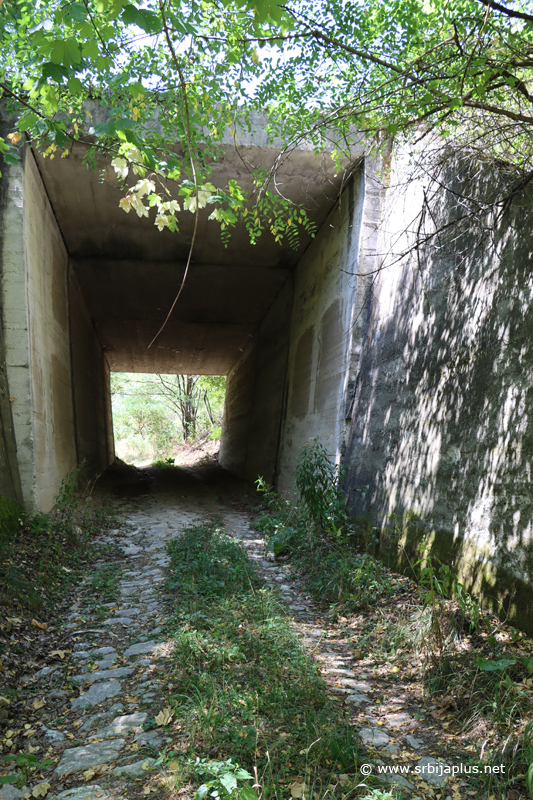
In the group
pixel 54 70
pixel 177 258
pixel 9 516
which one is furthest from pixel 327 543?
pixel 177 258

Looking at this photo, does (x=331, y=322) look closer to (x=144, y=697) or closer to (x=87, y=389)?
(x=144, y=697)

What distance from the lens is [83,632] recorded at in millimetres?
3822

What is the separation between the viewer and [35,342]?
6047mm

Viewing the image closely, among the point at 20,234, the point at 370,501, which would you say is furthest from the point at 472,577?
the point at 20,234

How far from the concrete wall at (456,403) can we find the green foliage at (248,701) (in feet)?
4.57

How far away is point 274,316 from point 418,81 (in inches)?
322

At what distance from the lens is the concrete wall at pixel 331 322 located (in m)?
6.28

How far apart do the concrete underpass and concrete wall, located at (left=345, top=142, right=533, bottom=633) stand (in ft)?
3.03

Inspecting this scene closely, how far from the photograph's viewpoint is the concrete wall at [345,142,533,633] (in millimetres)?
3236

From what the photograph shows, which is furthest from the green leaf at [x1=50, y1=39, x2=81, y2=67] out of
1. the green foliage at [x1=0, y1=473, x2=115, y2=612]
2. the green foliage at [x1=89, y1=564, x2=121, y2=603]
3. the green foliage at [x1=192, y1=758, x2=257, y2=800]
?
the green foliage at [x1=89, y1=564, x2=121, y2=603]

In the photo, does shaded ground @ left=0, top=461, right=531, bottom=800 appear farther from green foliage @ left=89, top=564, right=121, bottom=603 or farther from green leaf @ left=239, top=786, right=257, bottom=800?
green leaf @ left=239, top=786, right=257, bottom=800

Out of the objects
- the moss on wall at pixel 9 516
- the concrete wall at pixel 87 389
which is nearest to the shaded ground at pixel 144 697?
the moss on wall at pixel 9 516

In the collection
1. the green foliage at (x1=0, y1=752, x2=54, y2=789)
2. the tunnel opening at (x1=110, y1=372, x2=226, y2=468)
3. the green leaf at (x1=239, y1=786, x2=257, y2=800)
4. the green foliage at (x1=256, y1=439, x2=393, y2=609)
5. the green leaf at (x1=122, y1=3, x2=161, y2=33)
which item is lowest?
the tunnel opening at (x1=110, y1=372, x2=226, y2=468)

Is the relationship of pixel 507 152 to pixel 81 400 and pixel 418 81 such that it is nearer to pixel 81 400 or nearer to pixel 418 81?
pixel 418 81
